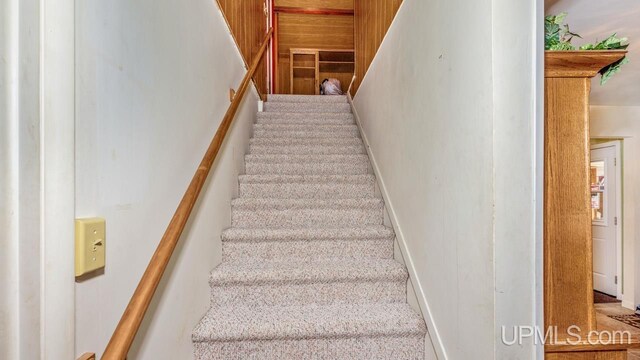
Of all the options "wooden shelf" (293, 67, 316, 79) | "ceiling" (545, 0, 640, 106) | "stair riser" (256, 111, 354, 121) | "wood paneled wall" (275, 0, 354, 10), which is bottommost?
"stair riser" (256, 111, 354, 121)

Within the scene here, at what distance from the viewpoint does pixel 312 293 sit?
1.56 m

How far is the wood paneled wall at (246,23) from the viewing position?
88.5 inches

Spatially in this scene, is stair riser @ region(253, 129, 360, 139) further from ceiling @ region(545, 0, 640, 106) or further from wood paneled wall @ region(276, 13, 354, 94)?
wood paneled wall @ region(276, 13, 354, 94)

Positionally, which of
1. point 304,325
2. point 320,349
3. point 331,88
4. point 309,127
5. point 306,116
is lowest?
point 320,349

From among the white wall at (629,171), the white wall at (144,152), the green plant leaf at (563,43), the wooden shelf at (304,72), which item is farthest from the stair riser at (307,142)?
the wooden shelf at (304,72)

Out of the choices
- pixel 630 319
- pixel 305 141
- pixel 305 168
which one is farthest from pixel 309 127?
pixel 630 319

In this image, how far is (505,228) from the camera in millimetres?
865

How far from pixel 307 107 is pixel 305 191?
1.69 meters

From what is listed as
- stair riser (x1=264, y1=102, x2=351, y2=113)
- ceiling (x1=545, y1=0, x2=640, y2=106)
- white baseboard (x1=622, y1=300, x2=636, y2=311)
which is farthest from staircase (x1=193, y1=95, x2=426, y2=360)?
white baseboard (x1=622, y1=300, x2=636, y2=311)

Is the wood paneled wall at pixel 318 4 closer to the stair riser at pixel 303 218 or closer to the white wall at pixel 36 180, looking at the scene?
the stair riser at pixel 303 218

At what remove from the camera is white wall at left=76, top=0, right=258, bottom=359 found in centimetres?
71

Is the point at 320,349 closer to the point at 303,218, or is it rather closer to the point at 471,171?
the point at 303,218

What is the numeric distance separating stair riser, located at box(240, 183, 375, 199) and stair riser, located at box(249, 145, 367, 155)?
Result: 519 millimetres

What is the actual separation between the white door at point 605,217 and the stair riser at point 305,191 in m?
3.60
